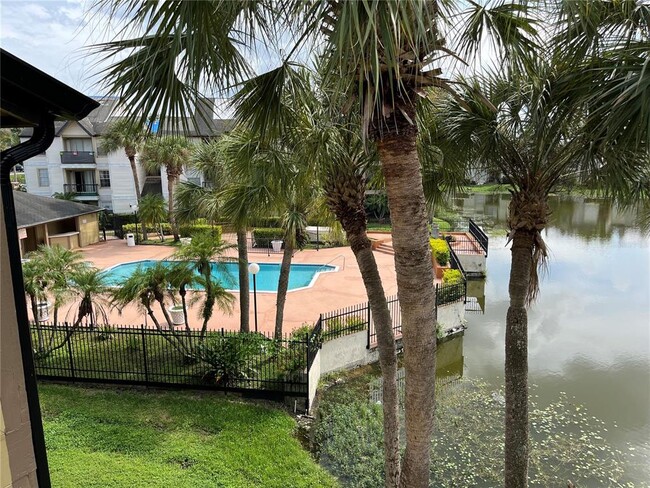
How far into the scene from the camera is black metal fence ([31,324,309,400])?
9125 mm

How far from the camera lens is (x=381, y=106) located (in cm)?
361

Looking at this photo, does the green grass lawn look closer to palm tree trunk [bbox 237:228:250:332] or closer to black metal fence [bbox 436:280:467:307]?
palm tree trunk [bbox 237:228:250:332]

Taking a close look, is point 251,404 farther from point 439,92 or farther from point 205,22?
point 205,22

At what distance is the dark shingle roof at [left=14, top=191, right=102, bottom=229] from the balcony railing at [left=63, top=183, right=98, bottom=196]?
8303 mm

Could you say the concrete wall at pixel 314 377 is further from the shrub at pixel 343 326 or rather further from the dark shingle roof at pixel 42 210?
the dark shingle roof at pixel 42 210

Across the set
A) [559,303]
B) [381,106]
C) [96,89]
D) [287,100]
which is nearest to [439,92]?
[287,100]

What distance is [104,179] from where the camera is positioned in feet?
111

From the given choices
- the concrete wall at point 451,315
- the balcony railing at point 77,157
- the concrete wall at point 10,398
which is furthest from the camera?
the balcony railing at point 77,157

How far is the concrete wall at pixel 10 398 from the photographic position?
2031 millimetres

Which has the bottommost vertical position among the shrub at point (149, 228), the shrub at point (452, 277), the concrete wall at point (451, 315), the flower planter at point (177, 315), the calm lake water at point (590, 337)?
the calm lake water at point (590, 337)

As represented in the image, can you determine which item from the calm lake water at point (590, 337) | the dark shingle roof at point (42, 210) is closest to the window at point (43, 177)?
the dark shingle roof at point (42, 210)

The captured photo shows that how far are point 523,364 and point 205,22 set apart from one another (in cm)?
539

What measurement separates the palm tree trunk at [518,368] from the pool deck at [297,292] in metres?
7.10

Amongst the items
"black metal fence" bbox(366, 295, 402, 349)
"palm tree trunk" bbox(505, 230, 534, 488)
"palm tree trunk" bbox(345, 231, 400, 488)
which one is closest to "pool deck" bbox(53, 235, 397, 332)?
"black metal fence" bbox(366, 295, 402, 349)
